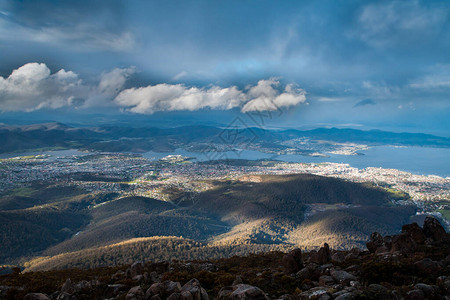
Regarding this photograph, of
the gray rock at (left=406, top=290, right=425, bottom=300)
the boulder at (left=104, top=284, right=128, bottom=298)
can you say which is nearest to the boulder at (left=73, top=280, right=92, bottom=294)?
the boulder at (left=104, top=284, right=128, bottom=298)

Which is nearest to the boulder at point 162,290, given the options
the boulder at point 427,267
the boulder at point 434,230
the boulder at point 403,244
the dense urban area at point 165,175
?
the boulder at point 427,267

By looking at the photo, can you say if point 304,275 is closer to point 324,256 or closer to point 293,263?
point 293,263

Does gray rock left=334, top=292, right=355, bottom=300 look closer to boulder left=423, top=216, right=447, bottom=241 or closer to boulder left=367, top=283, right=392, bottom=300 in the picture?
boulder left=367, top=283, right=392, bottom=300

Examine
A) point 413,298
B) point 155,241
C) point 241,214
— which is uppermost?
point 413,298

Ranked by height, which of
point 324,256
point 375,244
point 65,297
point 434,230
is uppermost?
point 434,230

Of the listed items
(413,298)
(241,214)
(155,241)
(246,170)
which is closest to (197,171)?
(246,170)

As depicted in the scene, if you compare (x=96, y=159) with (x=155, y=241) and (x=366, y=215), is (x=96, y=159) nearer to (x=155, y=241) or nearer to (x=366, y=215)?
(x=155, y=241)

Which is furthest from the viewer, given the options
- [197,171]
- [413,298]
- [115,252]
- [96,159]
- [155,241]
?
[96,159]

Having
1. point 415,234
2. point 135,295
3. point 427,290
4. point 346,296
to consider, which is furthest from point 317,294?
point 415,234
